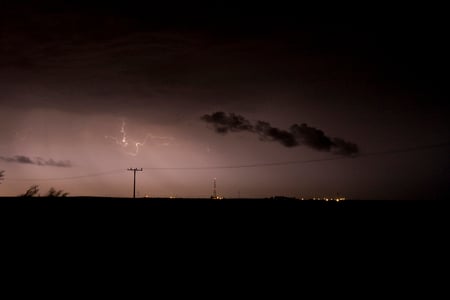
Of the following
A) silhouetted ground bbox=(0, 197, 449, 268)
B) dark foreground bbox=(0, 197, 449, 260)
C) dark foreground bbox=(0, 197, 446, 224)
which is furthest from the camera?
dark foreground bbox=(0, 197, 446, 224)

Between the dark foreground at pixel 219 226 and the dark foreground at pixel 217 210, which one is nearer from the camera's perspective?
the dark foreground at pixel 219 226

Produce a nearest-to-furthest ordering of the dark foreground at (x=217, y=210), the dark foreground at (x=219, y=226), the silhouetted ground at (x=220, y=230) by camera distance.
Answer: the silhouetted ground at (x=220, y=230), the dark foreground at (x=219, y=226), the dark foreground at (x=217, y=210)

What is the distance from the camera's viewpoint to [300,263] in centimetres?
593

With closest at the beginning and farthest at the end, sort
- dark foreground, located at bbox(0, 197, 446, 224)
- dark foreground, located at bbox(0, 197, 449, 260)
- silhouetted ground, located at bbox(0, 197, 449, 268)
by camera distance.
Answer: silhouetted ground, located at bbox(0, 197, 449, 268) < dark foreground, located at bbox(0, 197, 449, 260) < dark foreground, located at bbox(0, 197, 446, 224)

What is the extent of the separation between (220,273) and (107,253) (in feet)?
6.88

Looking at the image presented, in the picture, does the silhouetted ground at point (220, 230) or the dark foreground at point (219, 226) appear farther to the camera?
the dark foreground at point (219, 226)

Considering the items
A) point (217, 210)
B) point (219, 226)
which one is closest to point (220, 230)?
point (219, 226)

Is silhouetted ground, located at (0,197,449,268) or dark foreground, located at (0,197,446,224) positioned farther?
dark foreground, located at (0,197,446,224)

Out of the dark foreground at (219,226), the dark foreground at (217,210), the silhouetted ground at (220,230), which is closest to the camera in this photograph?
the silhouetted ground at (220,230)

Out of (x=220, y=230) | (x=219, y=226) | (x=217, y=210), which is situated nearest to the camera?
(x=220, y=230)

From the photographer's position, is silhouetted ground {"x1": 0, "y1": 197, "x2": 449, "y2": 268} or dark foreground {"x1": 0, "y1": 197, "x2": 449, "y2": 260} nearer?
silhouetted ground {"x1": 0, "y1": 197, "x2": 449, "y2": 268}

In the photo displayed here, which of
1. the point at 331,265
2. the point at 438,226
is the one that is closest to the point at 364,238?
the point at 331,265

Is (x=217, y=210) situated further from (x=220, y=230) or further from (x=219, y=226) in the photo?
(x=220, y=230)

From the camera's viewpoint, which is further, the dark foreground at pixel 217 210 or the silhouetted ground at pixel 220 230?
the dark foreground at pixel 217 210
